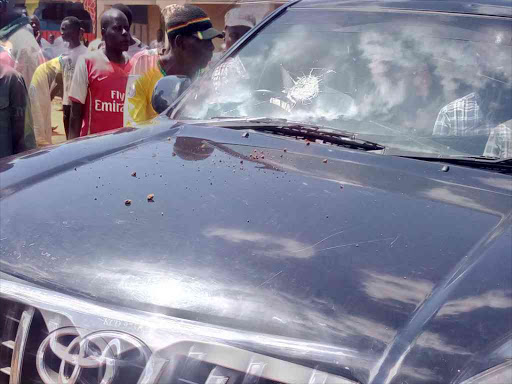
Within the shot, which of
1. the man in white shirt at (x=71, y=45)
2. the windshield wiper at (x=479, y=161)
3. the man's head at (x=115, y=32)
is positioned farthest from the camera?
the man in white shirt at (x=71, y=45)

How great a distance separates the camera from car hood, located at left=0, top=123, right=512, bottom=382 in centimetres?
166

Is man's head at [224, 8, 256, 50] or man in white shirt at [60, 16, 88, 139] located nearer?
man's head at [224, 8, 256, 50]

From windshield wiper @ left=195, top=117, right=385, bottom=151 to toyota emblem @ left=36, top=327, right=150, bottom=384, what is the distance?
1.31 m

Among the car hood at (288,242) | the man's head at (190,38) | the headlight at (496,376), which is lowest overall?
the headlight at (496,376)

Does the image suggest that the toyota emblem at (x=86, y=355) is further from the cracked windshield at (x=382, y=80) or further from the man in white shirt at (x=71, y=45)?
the man in white shirt at (x=71, y=45)

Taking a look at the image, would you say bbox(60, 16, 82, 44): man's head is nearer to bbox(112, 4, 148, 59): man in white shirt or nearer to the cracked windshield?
bbox(112, 4, 148, 59): man in white shirt

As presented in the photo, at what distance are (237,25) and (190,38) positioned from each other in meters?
1.20

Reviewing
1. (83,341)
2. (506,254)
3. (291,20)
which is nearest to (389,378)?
(506,254)

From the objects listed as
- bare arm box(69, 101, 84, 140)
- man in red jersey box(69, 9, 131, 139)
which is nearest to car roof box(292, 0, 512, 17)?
man in red jersey box(69, 9, 131, 139)

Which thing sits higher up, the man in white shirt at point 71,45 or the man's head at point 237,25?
the man's head at point 237,25

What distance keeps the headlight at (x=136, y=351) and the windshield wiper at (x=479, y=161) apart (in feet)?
3.83

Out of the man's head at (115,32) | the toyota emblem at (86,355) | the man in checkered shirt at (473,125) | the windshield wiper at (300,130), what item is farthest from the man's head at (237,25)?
the toyota emblem at (86,355)

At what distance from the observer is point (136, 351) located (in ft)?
5.41

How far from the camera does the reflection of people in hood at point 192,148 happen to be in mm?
2648
